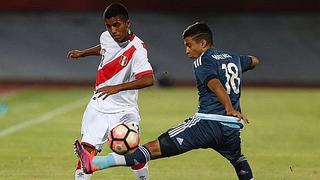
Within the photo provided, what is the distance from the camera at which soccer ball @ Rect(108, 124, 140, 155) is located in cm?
973

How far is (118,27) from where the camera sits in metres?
9.96

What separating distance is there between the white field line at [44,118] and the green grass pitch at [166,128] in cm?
2

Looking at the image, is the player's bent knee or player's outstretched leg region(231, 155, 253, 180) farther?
player's outstretched leg region(231, 155, 253, 180)

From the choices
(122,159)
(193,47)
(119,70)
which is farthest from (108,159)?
(193,47)

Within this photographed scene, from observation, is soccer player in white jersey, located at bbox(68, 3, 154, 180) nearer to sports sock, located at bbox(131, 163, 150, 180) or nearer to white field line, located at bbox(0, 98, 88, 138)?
sports sock, located at bbox(131, 163, 150, 180)

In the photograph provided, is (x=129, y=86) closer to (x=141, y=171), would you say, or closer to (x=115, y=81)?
(x=115, y=81)

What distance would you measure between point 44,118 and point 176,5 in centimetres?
2079

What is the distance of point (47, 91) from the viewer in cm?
3041

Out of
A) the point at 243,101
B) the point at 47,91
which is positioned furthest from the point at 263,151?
the point at 47,91

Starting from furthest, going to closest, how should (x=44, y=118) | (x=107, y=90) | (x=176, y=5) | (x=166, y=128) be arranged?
(x=176, y=5)
(x=44, y=118)
(x=166, y=128)
(x=107, y=90)

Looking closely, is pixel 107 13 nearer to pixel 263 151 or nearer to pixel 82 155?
pixel 82 155

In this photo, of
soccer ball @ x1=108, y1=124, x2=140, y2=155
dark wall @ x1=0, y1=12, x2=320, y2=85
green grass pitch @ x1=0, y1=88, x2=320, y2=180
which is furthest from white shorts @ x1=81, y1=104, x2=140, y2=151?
dark wall @ x1=0, y1=12, x2=320, y2=85

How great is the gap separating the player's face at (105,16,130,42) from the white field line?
743 cm

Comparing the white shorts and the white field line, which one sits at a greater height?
the white shorts
